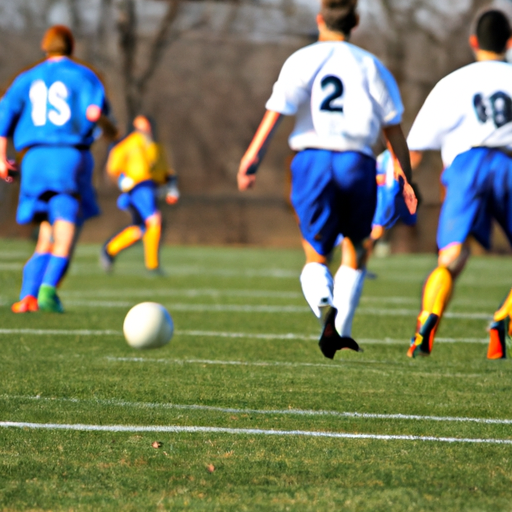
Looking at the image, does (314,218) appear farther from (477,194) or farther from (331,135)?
(477,194)

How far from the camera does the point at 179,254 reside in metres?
21.4

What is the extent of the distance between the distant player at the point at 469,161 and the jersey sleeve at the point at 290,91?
85cm

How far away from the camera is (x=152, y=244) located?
46.9ft

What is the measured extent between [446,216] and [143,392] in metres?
2.27

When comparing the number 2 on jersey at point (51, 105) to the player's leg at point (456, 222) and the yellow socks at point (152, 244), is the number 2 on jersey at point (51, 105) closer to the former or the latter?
the player's leg at point (456, 222)

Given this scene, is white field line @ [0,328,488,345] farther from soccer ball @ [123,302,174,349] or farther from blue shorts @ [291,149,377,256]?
blue shorts @ [291,149,377,256]

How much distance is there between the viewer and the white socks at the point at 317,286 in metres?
5.75

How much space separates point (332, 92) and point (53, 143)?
3.28 metres

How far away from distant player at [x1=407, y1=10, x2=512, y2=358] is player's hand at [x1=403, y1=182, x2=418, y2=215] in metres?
0.43

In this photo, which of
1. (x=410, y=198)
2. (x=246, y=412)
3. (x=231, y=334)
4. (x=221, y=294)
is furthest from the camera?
(x=221, y=294)

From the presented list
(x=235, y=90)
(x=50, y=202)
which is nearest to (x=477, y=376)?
(x=50, y=202)

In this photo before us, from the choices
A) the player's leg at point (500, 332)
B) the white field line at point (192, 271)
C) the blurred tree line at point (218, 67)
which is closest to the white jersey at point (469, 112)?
the player's leg at point (500, 332)

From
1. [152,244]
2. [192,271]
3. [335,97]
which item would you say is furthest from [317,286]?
[192,271]

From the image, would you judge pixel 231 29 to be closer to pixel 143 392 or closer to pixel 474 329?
pixel 474 329
